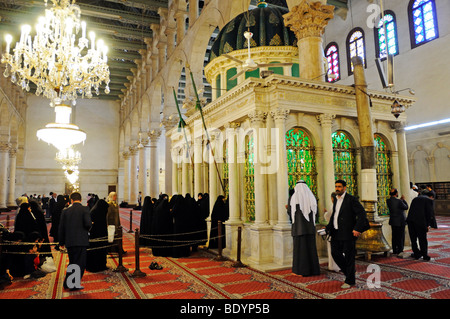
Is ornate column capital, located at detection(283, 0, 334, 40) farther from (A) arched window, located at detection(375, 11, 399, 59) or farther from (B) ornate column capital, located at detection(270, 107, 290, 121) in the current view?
(A) arched window, located at detection(375, 11, 399, 59)

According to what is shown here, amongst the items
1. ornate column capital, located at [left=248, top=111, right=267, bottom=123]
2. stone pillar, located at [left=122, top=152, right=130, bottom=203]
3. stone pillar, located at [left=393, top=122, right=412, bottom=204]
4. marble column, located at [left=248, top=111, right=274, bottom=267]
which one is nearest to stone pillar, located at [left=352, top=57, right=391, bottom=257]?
stone pillar, located at [left=393, top=122, right=412, bottom=204]

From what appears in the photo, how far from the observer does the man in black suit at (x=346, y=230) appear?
13.3 ft

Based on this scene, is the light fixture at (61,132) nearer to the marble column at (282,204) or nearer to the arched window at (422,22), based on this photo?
the marble column at (282,204)

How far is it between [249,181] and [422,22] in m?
11.4

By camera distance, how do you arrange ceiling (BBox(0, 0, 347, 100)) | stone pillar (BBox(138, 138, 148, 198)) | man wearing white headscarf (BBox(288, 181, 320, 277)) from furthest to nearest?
stone pillar (BBox(138, 138, 148, 198))
ceiling (BBox(0, 0, 347, 100))
man wearing white headscarf (BBox(288, 181, 320, 277))

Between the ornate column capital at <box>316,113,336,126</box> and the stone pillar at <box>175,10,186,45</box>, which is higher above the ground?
the stone pillar at <box>175,10,186,45</box>

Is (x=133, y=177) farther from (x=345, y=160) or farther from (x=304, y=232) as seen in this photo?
(x=304, y=232)

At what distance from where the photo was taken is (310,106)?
5891mm

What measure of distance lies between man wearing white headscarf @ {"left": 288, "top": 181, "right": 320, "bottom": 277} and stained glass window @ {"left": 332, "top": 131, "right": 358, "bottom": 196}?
1.87m

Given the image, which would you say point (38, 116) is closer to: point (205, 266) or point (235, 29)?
point (235, 29)

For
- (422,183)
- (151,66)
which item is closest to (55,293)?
(422,183)

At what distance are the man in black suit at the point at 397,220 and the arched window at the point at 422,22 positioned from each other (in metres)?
9.95

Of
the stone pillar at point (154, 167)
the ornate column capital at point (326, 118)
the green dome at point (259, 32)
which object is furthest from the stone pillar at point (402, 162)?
the stone pillar at point (154, 167)

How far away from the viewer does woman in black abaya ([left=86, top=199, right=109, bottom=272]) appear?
520 centimetres
